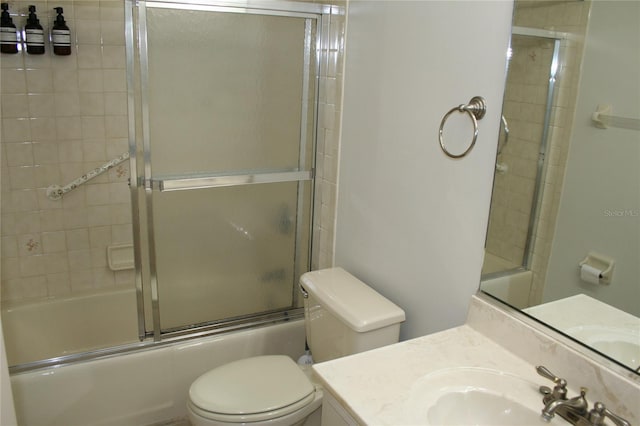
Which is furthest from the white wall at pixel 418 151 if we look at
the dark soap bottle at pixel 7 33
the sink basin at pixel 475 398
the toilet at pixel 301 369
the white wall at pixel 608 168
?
the dark soap bottle at pixel 7 33

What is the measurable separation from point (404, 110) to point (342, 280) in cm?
70

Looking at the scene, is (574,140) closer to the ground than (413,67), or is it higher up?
closer to the ground

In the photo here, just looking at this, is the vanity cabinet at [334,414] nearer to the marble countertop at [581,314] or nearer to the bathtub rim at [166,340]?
the marble countertop at [581,314]

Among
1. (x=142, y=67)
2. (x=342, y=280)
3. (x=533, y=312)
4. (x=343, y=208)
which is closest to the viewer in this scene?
(x=533, y=312)

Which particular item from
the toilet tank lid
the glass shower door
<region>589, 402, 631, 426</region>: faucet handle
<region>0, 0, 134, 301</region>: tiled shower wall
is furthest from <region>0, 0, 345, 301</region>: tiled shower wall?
<region>589, 402, 631, 426</region>: faucet handle

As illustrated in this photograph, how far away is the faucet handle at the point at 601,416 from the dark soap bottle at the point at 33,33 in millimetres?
2614

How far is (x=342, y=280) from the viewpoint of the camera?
2.06 metres

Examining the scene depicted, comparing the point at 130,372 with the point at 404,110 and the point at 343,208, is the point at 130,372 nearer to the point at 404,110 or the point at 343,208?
the point at 343,208

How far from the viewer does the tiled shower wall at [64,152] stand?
8.38ft

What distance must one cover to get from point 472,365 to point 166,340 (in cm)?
138

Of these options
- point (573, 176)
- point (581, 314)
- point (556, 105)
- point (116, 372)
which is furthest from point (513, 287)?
point (116, 372)

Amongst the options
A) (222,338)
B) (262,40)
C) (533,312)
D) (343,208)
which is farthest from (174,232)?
(533,312)

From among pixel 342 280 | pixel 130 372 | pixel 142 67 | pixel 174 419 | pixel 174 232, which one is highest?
pixel 142 67

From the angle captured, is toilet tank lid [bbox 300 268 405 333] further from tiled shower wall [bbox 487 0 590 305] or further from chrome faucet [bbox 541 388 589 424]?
chrome faucet [bbox 541 388 589 424]
